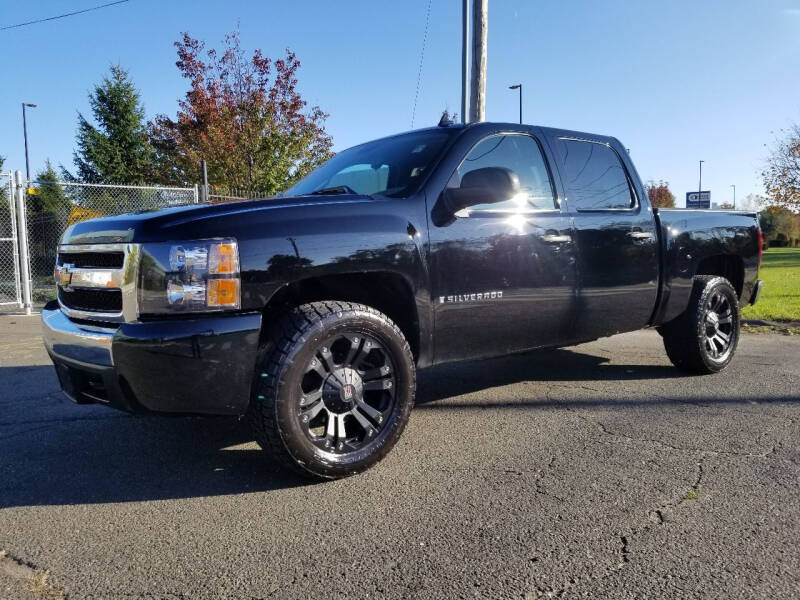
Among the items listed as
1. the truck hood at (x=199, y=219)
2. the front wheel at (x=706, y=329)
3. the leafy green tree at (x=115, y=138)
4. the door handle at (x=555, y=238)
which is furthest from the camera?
the leafy green tree at (x=115, y=138)

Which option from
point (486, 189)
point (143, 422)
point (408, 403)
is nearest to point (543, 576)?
point (408, 403)

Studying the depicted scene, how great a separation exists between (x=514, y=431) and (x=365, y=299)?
125cm

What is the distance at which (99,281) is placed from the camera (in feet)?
9.75

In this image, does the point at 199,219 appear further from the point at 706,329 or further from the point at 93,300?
the point at 706,329

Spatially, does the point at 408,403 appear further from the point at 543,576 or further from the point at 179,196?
the point at 179,196

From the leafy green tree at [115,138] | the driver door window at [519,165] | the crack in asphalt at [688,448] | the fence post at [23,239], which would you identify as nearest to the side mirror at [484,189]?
the driver door window at [519,165]

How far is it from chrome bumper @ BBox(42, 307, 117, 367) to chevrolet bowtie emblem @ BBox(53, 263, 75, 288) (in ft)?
0.53

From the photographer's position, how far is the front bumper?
2676 millimetres

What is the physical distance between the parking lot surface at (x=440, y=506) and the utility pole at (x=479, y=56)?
7.70m

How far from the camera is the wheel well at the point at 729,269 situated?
5531mm

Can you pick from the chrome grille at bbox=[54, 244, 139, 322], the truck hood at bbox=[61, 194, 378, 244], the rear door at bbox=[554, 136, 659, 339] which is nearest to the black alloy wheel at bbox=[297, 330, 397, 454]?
the truck hood at bbox=[61, 194, 378, 244]

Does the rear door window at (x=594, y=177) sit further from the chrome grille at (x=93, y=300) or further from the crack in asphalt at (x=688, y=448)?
the chrome grille at (x=93, y=300)

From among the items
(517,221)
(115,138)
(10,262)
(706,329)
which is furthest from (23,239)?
(115,138)

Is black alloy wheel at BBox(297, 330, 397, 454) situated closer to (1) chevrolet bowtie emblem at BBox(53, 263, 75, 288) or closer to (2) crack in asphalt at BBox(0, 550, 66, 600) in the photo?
(2) crack in asphalt at BBox(0, 550, 66, 600)
